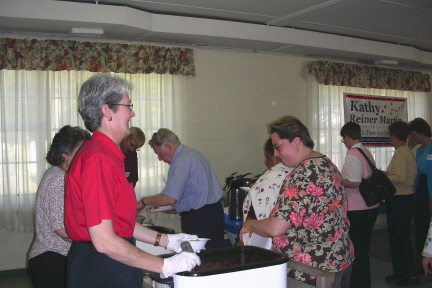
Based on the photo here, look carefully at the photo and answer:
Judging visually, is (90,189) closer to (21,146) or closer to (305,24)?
(21,146)

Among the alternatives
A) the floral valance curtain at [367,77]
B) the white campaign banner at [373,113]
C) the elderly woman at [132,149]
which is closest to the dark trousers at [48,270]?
the elderly woman at [132,149]

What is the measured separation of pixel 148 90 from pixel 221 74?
94cm

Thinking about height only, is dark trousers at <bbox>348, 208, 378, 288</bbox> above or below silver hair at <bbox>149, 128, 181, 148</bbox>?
below

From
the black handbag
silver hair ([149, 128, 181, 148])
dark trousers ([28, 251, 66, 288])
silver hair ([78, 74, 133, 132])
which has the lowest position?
dark trousers ([28, 251, 66, 288])

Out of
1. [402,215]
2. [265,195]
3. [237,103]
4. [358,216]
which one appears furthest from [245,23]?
[265,195]

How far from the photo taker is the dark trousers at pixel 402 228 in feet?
12.2

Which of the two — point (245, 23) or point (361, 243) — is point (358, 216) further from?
point (245, 23)

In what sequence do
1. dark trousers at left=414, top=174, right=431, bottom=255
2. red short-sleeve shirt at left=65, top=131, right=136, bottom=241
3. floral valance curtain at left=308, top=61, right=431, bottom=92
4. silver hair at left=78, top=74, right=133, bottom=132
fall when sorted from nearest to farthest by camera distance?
red short-sleeve shirt at left=65, top=131, right=136, bottom=241 < silver hair at left=78, top=74, right=133, bottom=132 < dark trousers at left=414, top=174, right=431, bottom=255 < floral valance curtain at left=308, top=61, right=431, bottom=92

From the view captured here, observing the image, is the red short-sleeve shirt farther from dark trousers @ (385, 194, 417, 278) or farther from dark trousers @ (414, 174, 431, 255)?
dark trousers @ (414, 174, 431, 255)

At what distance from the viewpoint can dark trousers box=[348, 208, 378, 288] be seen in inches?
125

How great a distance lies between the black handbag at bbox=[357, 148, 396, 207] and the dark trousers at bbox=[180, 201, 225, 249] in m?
1.12

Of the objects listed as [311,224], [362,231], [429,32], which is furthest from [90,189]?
[429,32]

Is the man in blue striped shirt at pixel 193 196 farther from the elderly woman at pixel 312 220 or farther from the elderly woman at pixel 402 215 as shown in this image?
the elderly woman at pixel 402 215

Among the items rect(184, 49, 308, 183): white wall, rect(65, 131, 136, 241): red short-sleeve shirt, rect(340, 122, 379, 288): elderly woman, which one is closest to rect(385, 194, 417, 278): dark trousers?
rect(340, 122, 379, 288): elderly woman
